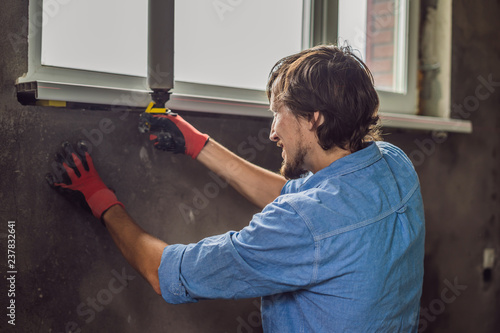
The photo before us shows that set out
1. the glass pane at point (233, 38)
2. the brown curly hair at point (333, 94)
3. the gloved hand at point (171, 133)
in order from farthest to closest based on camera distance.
Result: the glass pane at point (233, 38)
the gloved hand at point (171, 133)
the brown curly hair at point (333, 94)

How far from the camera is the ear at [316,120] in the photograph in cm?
101

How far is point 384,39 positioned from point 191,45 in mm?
1034

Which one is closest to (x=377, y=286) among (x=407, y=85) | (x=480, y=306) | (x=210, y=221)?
(x=210, y=221)

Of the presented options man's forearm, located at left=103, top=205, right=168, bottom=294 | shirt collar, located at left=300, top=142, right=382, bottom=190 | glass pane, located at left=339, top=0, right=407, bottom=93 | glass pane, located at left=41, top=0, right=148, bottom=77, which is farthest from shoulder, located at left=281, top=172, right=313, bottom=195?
glass pane, located at left=339, top=0, right=407, bottom=93

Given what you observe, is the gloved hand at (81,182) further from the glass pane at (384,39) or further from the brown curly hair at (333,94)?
the glass pane at (384,39)

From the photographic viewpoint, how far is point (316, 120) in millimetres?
1016

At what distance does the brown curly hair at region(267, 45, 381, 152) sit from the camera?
99 cm

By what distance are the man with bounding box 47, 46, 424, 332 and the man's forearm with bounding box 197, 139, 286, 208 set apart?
119mm

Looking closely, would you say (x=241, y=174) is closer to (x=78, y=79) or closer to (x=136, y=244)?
(x=136, y=244)

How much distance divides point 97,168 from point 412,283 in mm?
783

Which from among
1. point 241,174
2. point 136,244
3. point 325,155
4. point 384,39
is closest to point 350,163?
point 325,155

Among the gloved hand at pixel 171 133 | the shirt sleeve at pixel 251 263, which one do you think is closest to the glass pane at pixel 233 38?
the gloved hand at pixel 171 133

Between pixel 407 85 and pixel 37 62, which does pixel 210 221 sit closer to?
pixel 37 62

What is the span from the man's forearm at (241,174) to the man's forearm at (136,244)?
0.28m
